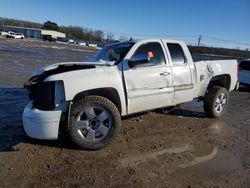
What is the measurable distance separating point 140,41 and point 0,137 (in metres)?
3.34

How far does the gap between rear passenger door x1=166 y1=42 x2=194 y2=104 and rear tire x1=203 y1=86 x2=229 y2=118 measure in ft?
3.17

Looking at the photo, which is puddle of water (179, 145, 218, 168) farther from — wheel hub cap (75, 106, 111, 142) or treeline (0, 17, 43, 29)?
treeline (0, 17, 43, 29)

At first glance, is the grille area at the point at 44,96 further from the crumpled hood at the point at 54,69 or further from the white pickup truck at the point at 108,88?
the crumpled hood at the point at 54,69

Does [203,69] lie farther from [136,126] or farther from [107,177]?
[107,177]

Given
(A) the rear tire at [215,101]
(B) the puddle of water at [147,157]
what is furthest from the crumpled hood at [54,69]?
(A) the rear tire at [215,101]

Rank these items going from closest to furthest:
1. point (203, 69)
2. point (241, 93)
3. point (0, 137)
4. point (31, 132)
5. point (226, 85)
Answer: point (31, 132) < point (0, 137) < point (203, 69) < point (226, 85) < point (241, 93)

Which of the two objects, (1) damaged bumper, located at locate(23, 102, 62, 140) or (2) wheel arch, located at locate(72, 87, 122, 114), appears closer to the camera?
(1) damaged bumper, located at locate(23, 102, 62, 140)

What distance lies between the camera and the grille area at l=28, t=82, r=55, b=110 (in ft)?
18.1

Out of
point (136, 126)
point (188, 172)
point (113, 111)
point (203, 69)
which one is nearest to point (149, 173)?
point (188, 172)

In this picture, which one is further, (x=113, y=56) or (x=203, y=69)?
(x=203, y=69)

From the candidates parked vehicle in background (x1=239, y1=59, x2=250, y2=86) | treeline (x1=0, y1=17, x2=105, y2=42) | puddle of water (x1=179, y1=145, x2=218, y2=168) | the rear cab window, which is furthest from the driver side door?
treeline (x1=0, y1=17, x2=105, y2=42)

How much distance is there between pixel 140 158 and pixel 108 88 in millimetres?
1381

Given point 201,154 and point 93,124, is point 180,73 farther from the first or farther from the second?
point 93,124

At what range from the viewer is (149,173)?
16.2 ft
